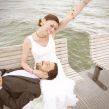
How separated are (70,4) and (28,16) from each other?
3.19m

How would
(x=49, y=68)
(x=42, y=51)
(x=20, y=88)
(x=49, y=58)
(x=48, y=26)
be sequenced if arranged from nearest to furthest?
(x=20, y=88) < (x=49, y=68) < (x=48, y=26) < (x=42, y=51) < (x=49, y=58)

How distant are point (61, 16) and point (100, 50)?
6.51m

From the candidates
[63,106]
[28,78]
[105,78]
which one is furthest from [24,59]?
[105,78]

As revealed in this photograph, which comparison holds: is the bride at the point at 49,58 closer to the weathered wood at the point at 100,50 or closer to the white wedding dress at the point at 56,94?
the white wedding dress at the point at 56,94

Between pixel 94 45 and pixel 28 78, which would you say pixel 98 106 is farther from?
pixel 28 78

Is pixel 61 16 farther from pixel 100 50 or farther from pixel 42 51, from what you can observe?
pixel 42 51

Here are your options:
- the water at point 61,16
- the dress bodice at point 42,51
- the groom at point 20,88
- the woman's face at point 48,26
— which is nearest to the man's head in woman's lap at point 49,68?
the groom at point 20,88

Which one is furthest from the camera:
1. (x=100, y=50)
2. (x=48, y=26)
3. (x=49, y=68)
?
(x=100, y=50)

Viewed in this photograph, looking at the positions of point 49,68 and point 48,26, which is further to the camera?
point 48,26

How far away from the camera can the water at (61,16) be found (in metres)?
7.88

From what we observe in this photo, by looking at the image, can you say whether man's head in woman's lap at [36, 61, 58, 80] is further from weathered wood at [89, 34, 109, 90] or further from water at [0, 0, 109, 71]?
water at [0, 0, 109, 71]

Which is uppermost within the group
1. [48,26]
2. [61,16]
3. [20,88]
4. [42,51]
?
[48,26]

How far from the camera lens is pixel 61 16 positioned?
11.1 metres

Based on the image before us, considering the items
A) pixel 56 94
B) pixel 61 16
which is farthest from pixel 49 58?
pixel 61 16
